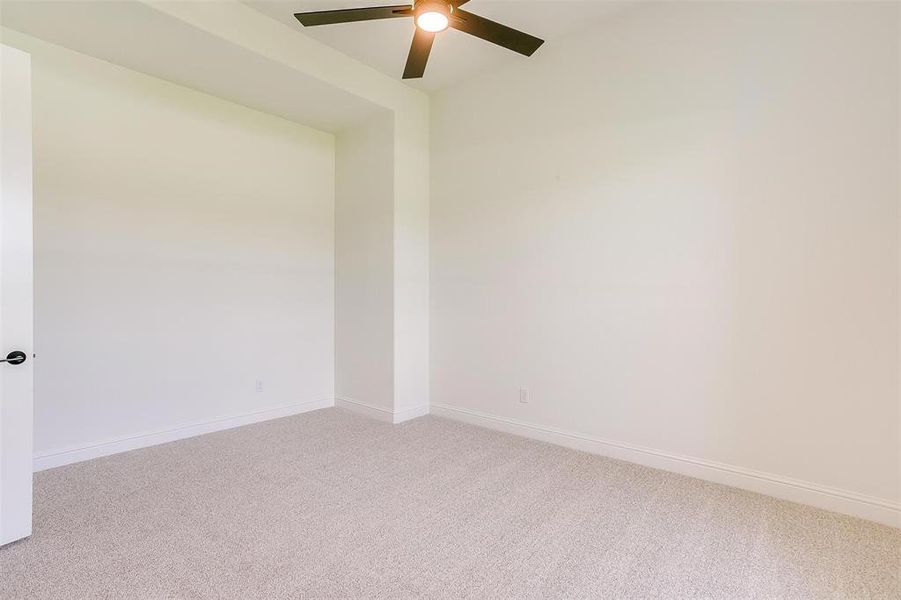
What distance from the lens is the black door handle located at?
1.97 m

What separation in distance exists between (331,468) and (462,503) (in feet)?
3.23

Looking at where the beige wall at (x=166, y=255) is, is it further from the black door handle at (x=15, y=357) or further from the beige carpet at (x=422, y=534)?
the black door handle at (x=15, y=357)

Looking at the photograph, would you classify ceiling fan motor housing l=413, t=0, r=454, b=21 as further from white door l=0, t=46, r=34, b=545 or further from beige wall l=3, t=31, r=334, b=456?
beige wall l=3, t=31, r=334, b=456

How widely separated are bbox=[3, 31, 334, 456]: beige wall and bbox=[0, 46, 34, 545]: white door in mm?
1132

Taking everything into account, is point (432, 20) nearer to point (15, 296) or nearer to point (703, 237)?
point (703, 237)

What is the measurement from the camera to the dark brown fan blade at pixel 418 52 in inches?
97.7

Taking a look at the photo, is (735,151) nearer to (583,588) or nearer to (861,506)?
(861,506)

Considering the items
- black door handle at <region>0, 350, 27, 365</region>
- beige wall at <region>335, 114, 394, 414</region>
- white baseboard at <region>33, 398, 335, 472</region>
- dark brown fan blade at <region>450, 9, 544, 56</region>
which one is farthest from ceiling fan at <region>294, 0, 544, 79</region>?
white baseboard at <region>33, 398, 335, 472</region>

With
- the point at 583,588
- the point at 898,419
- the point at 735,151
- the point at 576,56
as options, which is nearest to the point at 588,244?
the point at 735,151

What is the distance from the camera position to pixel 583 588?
1.74 m

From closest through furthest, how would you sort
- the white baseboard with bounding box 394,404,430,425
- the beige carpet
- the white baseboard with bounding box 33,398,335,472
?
the beige carpet, the white baseboard with bounding box 33,398,335,472, the white baseboard with bounding box 394,404,430,425

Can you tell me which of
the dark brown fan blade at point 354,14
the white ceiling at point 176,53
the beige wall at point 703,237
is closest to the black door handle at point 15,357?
the white ceiling at point 176,53

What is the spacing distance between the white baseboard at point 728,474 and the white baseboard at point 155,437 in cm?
200

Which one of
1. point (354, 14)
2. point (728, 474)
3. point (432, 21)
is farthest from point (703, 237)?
point (354, 14)
